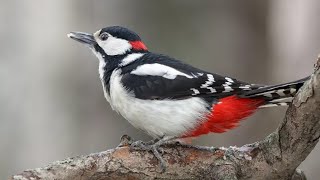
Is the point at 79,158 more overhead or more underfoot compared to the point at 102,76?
more underfoot

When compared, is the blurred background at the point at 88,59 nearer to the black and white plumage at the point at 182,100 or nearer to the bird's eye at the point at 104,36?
the bird's eye at the point at 104,36

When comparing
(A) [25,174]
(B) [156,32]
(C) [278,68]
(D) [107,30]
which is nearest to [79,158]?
(A) [25,174]

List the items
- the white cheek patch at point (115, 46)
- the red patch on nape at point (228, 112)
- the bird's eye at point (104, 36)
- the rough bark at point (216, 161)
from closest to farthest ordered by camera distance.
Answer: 1. the rough bark at point (216, 161)
2. the red patch on nape at point (228, 112)
3. the white cheek patch at point (115, 46)
4. the bird's eye at point (104, 36)

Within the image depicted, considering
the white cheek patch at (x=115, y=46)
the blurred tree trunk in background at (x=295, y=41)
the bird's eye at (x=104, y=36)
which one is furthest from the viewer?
the blurred tree trunk in background at (x=295, y=41)

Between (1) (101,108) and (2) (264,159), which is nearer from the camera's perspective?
(2) (264,159)

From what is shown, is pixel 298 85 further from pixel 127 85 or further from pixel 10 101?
pixel 10 101

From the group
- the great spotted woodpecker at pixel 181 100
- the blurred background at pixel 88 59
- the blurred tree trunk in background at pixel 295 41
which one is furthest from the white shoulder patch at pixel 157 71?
the blurred tree trunk in background at pixel 295 41

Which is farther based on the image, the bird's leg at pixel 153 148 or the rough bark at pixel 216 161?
the bird's leg at pixel 153 148

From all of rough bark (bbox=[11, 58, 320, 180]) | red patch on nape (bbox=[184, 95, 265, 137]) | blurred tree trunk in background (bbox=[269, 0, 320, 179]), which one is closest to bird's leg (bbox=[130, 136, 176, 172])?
rough bark (bbox=[11, 58, 320, 180])

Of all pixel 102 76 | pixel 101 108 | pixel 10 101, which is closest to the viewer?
pixel 102 76
